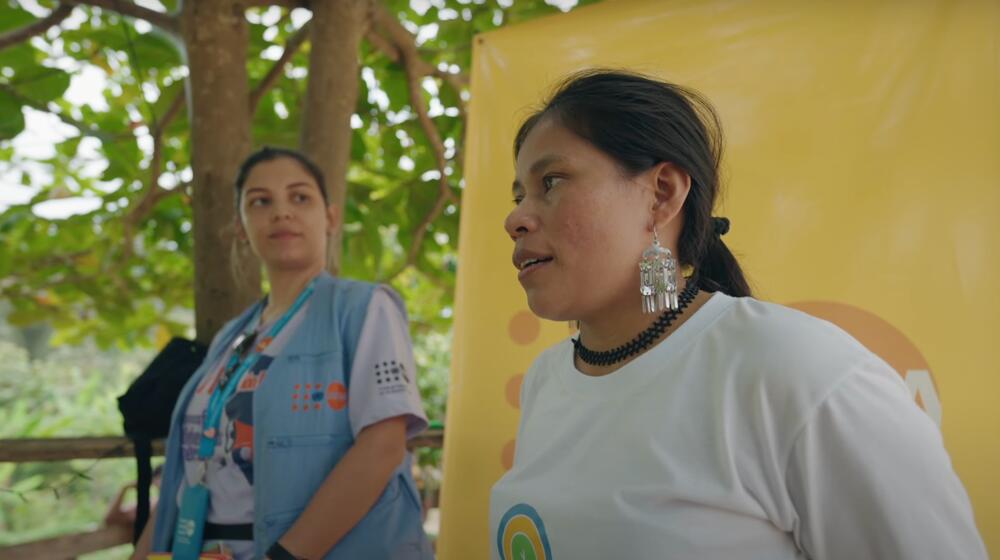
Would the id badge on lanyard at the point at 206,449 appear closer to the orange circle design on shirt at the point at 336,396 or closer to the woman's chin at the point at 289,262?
the woman's chin at the point at 289,262

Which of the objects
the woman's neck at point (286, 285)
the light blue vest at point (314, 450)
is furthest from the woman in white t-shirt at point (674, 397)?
the woman's neck at point (286, 285)

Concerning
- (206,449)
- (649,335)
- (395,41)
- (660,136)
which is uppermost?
(395,41)

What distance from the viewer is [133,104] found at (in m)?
4.30

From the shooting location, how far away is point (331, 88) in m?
2.79

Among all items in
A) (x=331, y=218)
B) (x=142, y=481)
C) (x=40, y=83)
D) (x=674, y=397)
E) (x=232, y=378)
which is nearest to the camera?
(x=674, y=397)

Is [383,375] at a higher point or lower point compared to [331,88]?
lower

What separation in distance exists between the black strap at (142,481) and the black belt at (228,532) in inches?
20.4

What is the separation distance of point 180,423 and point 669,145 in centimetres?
150

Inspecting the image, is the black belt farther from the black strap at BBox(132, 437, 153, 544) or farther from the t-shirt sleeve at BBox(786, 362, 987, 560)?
the t-shirt sleeve at BBox(786, 362, 987, 560)

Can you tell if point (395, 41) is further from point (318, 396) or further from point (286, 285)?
point (318, 396)

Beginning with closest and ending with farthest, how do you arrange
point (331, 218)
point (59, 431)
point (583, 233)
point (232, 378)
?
point (583, 233) < point (232, 378) < point (331, 218) < point (59, 431)

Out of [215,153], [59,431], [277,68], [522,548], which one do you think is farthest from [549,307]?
[59,431]

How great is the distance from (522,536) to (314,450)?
786 millimetres

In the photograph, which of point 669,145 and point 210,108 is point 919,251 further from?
point 210,108
